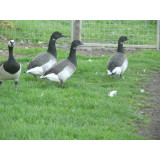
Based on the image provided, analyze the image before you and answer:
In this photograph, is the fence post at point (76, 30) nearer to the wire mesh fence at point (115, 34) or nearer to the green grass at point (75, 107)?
the wire mesh fence at point (115, 34)

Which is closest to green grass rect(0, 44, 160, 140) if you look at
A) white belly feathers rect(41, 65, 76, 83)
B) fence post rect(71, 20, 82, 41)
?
white belly feathers rect(41, 65, 76, 83)

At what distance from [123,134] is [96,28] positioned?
33.1ft

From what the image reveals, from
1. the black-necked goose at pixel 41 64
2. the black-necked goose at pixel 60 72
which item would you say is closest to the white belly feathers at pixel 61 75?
the black-necked goose at pixel 60 72

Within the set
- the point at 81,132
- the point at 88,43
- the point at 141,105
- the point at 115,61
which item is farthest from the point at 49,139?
the point at 88,43

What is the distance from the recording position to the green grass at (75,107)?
5.65 m

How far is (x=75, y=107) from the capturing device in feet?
23.1

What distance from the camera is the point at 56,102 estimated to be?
23.9 feet

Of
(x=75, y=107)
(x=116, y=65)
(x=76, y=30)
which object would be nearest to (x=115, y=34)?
(x=76, y=30)

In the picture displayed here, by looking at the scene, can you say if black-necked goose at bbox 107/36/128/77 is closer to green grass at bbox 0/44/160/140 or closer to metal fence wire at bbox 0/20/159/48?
green grass at bbox 0/44/160/140

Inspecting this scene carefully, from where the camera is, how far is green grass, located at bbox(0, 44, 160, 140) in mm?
5648

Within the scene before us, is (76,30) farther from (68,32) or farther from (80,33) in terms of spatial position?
(68,32)

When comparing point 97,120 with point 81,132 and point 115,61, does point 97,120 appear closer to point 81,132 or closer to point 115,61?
point 81,132

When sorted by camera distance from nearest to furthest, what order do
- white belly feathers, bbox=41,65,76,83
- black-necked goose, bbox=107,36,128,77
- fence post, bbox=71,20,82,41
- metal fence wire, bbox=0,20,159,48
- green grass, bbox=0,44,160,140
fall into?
green grass, bbox=0,44,160,140 < white belly feathers, bbox=41,65,76,83 < black-necked goose, bbox=107,36,128,77 < fence post, bbox=71,20,82,41 < metal fence wire, bbox=0,20,159,48

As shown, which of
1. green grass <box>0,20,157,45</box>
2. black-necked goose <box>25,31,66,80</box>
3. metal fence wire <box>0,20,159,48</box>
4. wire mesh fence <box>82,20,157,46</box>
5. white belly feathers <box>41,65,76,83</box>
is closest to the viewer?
white belly feathers <box>41,65,76,83</box>
